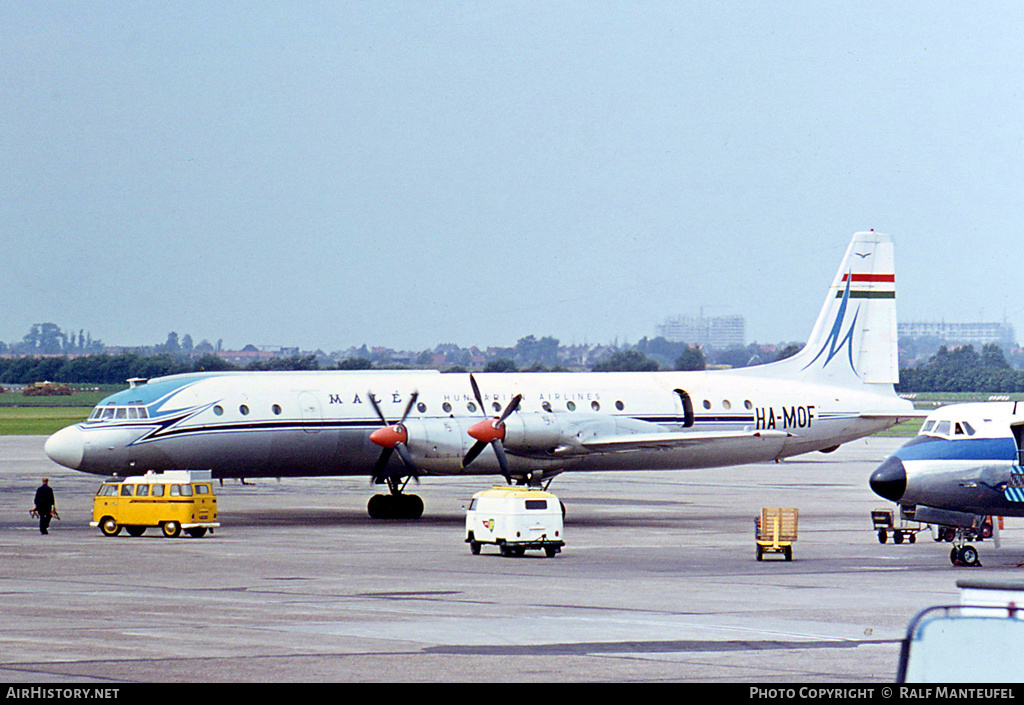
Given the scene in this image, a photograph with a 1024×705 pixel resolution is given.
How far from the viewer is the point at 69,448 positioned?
41219 mm

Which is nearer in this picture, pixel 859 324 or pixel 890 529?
pixel 890 529

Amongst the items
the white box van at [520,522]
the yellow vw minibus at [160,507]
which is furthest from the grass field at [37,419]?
the white box van at [520,522]

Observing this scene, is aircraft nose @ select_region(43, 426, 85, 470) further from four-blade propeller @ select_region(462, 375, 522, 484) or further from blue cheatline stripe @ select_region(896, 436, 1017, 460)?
blue cheatline stripe @ select_region(896, 436, 1017, 460)

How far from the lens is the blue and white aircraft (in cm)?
3091

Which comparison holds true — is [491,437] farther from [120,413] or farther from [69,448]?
[69,448]

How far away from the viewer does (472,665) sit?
17.1m

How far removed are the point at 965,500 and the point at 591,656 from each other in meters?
16.0

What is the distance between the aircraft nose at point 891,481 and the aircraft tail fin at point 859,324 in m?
20.9

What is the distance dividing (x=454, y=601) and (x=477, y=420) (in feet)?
66.3

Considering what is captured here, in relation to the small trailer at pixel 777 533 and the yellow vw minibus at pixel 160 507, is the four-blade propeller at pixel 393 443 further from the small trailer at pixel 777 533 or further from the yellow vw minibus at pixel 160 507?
the small trailer at pixel 777 533

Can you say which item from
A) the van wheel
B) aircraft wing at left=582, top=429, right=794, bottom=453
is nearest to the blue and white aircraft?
aircraft wing at left=582, top=429, right=794, bottom=453

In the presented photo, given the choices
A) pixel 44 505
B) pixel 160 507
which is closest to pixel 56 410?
pixel 44 505
